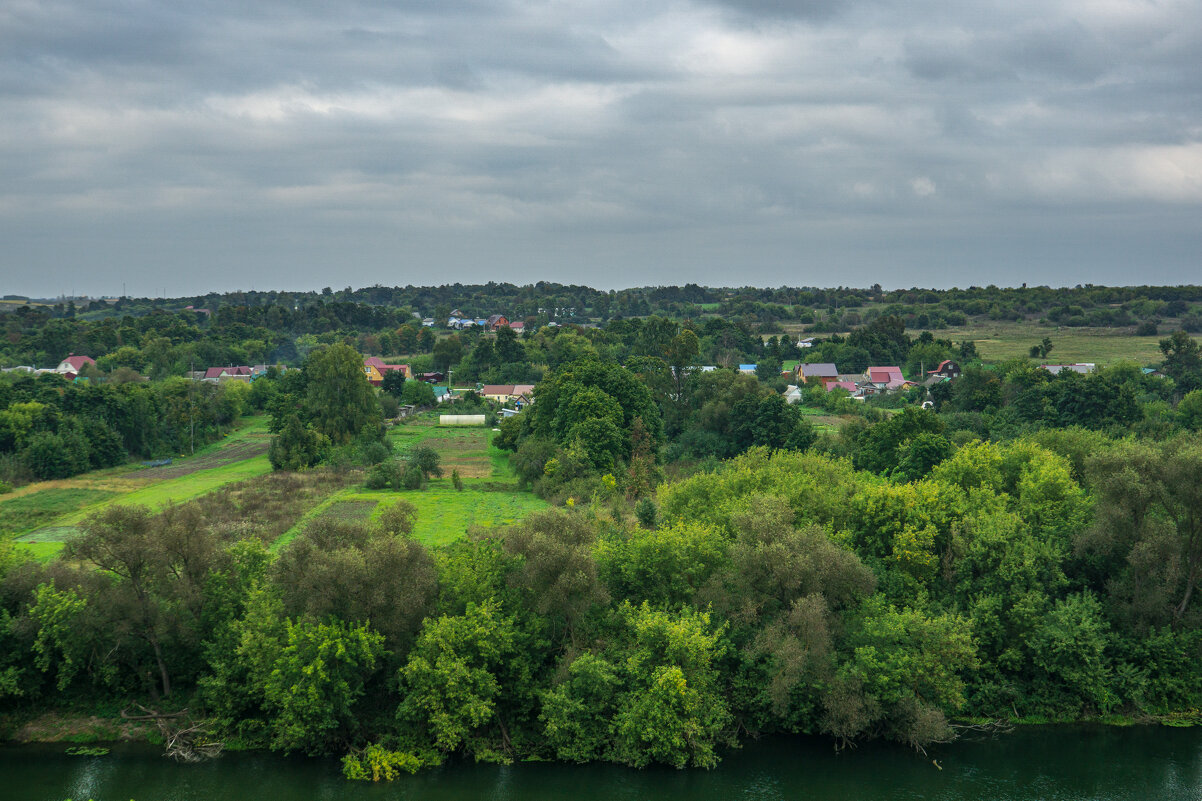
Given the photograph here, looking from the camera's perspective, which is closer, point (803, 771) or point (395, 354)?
point (803, 771)

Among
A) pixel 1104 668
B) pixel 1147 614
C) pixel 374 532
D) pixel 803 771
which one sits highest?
pixel 374 532

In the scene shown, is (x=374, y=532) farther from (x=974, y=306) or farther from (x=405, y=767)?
(x=974, y=306)

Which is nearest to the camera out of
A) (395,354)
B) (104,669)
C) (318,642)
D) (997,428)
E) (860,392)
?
(318,642)

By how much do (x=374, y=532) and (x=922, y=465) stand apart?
25.9 metres

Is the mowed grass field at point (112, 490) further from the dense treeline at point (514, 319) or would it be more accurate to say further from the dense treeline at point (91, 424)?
the dense treeline at point (514, 319)

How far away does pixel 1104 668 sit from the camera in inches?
973

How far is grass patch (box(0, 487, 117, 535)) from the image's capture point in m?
39.7

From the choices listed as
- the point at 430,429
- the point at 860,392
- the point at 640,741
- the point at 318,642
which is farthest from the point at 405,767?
the point at 860,392

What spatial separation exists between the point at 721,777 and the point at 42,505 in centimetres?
3771

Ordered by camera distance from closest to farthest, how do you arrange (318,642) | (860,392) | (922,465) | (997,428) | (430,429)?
(318,642) → (922,465) → (997,428) → (430,429) → (860,392)

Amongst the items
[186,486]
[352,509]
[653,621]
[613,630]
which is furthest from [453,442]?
Result: [653,621]

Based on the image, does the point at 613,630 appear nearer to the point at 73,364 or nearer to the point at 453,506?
the point at 453,506

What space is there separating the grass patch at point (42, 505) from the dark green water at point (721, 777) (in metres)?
20.0

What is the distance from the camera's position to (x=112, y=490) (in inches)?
1895
